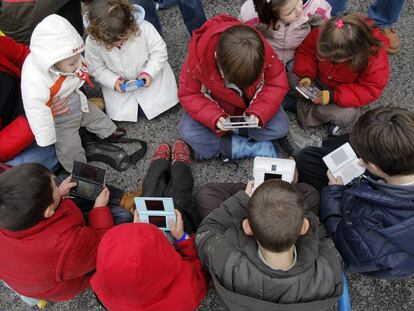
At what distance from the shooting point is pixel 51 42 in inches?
84.0

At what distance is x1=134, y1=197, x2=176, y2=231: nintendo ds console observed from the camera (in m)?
2.02

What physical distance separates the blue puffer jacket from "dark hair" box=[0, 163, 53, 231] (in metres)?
1.35

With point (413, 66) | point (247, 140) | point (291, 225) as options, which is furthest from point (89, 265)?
point (413, 66)

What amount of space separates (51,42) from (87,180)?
76 cm

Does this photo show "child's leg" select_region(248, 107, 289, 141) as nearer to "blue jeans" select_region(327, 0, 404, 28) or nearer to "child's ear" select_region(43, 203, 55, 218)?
"blue jeans" select_region(327, 0, 404, 28)

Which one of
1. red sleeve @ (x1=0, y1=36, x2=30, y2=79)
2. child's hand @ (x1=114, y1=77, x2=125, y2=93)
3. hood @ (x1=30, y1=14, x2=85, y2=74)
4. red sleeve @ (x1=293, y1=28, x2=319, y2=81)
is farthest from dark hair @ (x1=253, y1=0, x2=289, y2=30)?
red sleeve @ (x1=0, y1=36, x2=30, y2=79)

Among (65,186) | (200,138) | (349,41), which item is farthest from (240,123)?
(65,186)

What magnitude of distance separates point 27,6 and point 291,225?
6.73 feet

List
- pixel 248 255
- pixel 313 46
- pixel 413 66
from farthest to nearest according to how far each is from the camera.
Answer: pixel 413 66 < pixel 313 46 < pixel 248 255

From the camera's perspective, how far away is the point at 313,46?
2588mm

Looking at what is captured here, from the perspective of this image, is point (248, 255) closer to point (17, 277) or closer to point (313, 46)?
point (17, 277)

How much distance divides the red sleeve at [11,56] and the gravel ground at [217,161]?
769mm

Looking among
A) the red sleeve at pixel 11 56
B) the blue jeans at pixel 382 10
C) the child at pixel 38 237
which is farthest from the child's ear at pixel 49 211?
the blue jeans at pixel 382 10

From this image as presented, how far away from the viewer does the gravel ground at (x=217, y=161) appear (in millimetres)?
2242
